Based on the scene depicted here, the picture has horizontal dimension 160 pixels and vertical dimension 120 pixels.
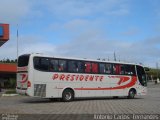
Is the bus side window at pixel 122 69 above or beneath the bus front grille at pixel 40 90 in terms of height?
above

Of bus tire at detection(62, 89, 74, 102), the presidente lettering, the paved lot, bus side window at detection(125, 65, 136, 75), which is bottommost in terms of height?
the paved lot

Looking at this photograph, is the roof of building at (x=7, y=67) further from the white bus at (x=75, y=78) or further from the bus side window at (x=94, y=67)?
the bus side window at (x=94, y=67)

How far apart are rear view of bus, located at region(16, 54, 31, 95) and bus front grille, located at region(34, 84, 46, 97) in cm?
53

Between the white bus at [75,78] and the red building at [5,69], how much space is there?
40.2 feet

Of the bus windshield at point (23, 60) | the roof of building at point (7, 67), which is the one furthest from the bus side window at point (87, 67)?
the roof of building at point (7, 67)

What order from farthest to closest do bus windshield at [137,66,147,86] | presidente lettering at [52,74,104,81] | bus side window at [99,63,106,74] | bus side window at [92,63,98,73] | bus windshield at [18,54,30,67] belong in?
bus windshield at [137,66,147,86] → bus side window at [99,63,106,74] → bus side window at [92,63,98,73] → presidente lettering at [52,74,104,81] → bus windshield at [18,54,30,67]

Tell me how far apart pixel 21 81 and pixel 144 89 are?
12.3 meters

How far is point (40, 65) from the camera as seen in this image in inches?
1008

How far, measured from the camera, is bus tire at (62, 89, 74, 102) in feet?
89.3

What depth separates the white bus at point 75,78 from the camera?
25.4 m

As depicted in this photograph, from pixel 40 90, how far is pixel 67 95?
256 cm

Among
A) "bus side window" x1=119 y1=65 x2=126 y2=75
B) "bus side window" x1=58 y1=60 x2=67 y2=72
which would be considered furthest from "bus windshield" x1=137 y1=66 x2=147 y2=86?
"bus side window" x1=58 y1=60 x2=67 y2=72

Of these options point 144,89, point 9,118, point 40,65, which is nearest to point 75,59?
point 40,65

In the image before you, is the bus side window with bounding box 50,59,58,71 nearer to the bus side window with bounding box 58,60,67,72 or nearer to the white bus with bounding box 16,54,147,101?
the white bus with bounding box 16,54,147,101
